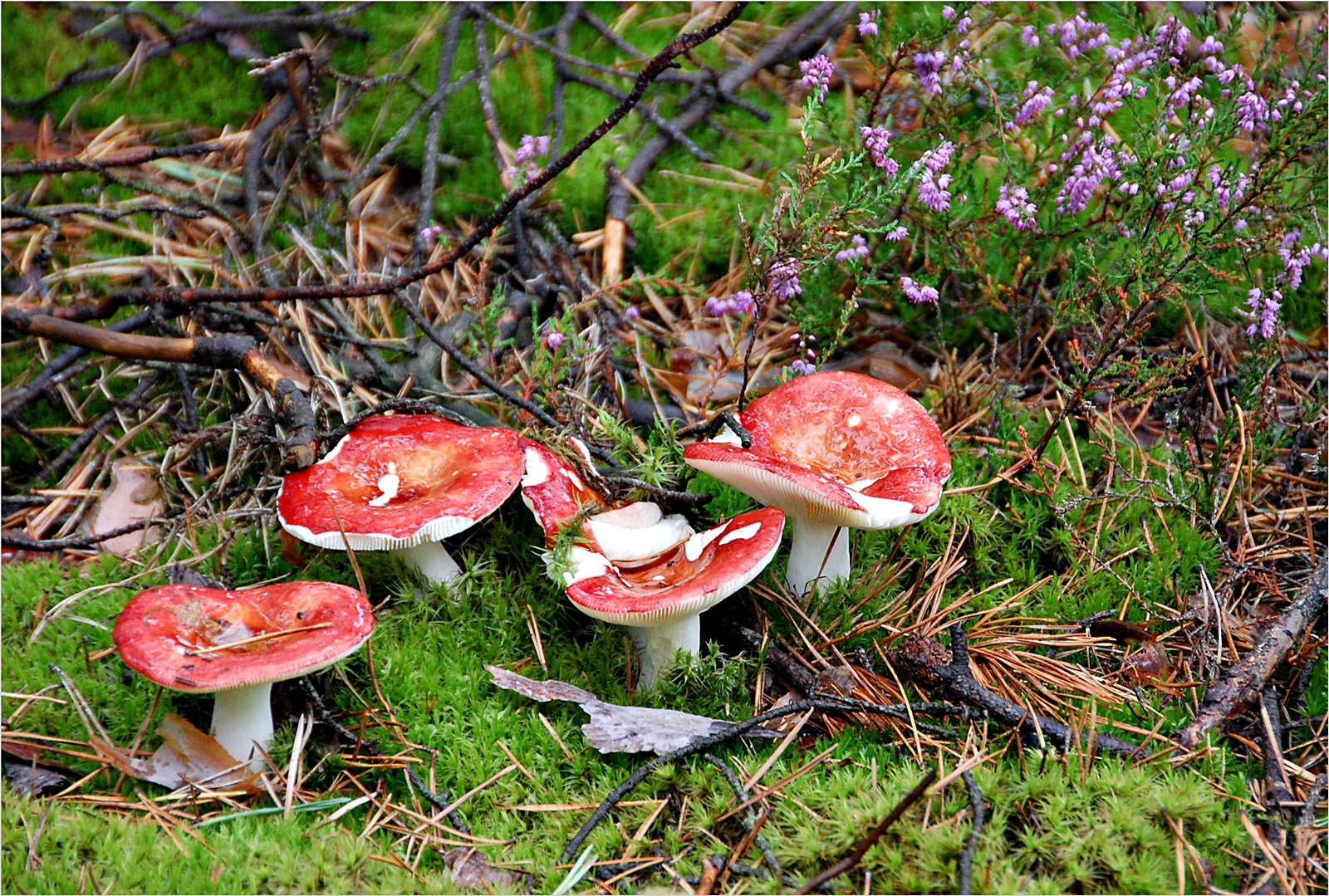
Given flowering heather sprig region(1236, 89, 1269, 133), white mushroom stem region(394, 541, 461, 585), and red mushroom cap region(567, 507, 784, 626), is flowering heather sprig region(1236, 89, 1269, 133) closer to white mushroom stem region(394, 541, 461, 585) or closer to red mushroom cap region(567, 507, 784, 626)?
red mushroom cap region(567, 507, 784, 626)

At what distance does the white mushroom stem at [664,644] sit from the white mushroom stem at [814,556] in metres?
0.43

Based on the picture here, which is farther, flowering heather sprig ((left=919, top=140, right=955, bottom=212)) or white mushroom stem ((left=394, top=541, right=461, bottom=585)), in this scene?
flowering heather sprig ((left=919, top=140, right=955, bottom=212))

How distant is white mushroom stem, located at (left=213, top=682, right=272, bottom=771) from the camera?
2848 mm

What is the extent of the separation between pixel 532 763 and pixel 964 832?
1.24 m

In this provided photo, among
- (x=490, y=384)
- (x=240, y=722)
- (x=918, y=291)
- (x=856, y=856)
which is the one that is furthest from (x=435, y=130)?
(x=856, y=856)

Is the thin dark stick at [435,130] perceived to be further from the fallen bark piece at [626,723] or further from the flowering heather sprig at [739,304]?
the fallen bark piece at [626,723]

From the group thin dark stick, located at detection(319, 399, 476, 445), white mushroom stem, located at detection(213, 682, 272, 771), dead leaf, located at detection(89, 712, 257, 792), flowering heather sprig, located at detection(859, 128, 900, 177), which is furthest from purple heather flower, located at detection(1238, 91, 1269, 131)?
dead leaf, located at detection(89, 712, 257, 792)

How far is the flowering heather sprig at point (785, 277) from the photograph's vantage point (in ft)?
10.8

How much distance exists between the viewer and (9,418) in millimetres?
3910

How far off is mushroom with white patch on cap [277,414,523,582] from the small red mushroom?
0.69 feet

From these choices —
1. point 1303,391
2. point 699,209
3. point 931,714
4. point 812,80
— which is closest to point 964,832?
point 931,714

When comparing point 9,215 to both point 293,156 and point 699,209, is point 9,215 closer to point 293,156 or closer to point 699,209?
point 293,156

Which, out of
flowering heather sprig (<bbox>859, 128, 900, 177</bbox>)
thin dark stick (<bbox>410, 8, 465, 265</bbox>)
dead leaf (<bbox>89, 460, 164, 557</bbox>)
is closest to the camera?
flowering heather sprig (<bbox>859, 128, 900, 177</bbox>)

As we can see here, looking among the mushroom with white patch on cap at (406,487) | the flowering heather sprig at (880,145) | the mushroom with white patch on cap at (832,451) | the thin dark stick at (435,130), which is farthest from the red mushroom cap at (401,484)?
the flowering heather sprig at (880,145)
